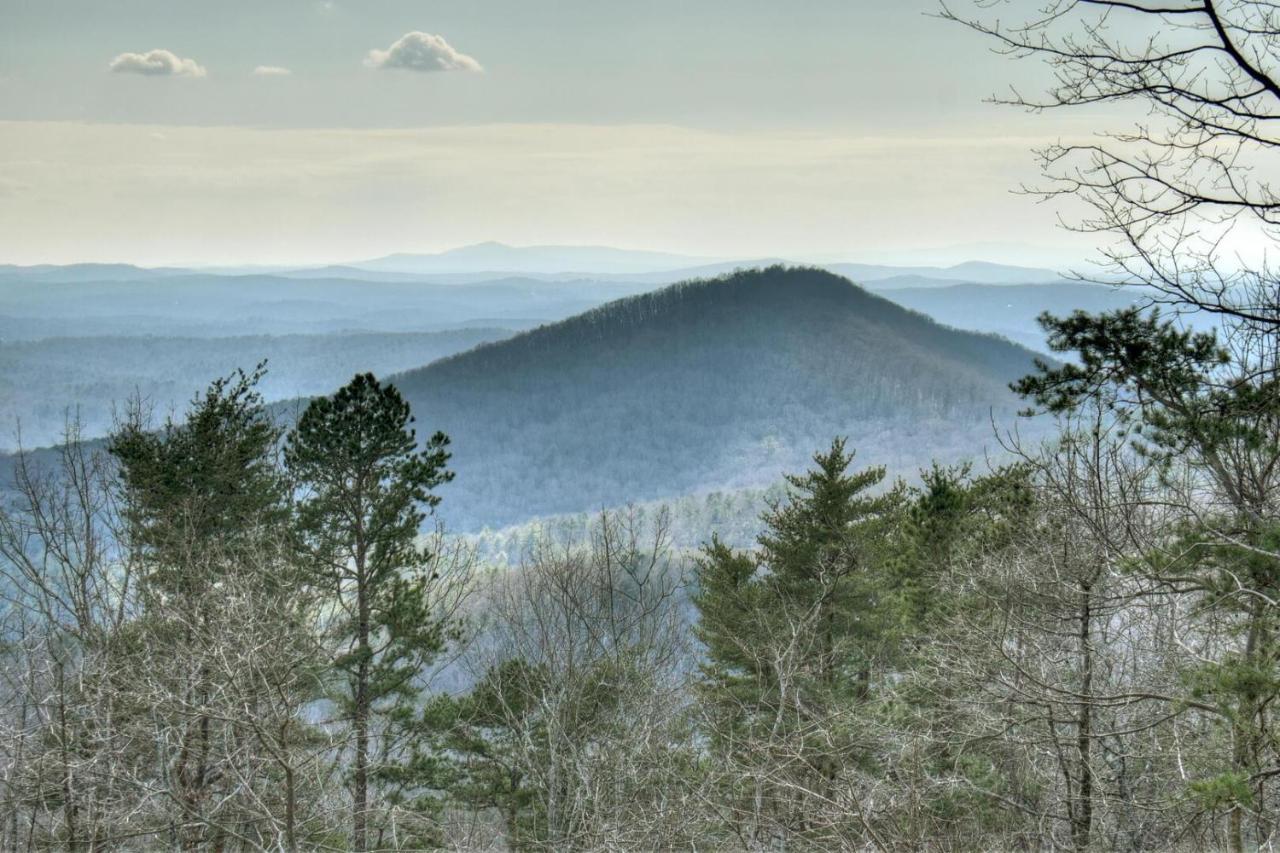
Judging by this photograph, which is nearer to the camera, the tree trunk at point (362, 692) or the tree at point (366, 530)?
the tree trunk at point (362, 692)

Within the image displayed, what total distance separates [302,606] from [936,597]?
1035 cm

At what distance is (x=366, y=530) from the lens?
18.3m

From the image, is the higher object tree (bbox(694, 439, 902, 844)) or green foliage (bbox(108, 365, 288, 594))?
green foliage (bbox(108, 365, 288, 594))

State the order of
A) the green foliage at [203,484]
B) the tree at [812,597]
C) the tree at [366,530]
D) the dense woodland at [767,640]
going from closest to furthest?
1. the dense woodland at [767,640]
2. the green foliage at [203,484]
3. the tree at [366,530]
4. the tree at [812,597]

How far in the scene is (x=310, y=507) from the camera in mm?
18016

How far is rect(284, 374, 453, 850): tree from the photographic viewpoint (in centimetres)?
1786

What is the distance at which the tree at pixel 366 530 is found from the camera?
17.9m

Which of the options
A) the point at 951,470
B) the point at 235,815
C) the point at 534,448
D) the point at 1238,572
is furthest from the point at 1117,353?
the point at 534,448

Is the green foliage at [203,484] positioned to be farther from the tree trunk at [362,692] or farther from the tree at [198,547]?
the tree trunk at [362,692]

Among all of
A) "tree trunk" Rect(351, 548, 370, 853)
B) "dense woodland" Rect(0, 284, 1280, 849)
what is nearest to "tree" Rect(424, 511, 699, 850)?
"dense woodland" Rect(0, 284, 1280, 849)

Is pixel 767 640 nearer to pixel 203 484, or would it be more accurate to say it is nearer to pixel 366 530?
pixel 366 530

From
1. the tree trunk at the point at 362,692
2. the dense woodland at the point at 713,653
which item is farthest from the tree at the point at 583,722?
the tree trunk at the point at 362,692

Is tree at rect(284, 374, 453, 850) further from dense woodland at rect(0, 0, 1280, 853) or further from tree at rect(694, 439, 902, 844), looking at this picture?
tree at rect(694, 439, 902, 844)

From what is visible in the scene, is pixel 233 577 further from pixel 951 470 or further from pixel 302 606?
pixel 951 470
